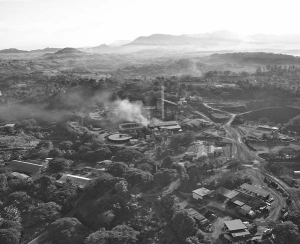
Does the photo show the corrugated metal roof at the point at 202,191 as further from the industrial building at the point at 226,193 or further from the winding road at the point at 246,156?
the winding road at the point at 246,156

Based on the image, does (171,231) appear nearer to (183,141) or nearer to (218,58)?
(183,141)

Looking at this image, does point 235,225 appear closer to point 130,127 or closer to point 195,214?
point 195,214

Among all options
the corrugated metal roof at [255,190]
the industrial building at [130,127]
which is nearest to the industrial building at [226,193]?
the corrugated metal roof at [255,190]

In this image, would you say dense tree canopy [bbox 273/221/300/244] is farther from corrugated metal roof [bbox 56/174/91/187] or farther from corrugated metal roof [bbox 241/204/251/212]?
corrugated metal roof [bbox 56/174/91/187]

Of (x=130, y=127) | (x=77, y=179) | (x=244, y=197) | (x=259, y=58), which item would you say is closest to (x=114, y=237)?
(x=77, y=179)

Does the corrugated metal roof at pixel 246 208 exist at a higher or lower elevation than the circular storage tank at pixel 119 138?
lower

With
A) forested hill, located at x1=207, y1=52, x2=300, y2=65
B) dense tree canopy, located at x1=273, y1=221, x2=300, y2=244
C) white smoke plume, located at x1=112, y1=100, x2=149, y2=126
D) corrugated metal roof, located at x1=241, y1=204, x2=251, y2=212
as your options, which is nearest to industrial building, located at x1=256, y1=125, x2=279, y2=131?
white smoke plume, located at x1=112, y1=100, x2=149, y2=126

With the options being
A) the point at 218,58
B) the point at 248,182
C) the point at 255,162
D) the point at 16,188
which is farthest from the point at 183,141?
the point at 218,58

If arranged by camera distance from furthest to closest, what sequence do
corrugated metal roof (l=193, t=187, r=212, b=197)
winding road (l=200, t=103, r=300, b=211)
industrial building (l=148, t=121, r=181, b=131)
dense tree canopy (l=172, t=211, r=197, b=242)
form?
industrial building (l=148, t=121, r=181, b=131) → winding road (l=200, t=103, r=300, b=211) → corrugated metal roof (l=193, t=187, r=212, b=197) → dense tree canopy (l=172, t=211, r=197, b=242)

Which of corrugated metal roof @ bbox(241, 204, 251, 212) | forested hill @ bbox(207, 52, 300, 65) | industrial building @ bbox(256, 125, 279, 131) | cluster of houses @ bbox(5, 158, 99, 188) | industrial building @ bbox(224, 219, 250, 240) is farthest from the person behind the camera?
forested hill @ bbox(207, 52, 300, 65)
